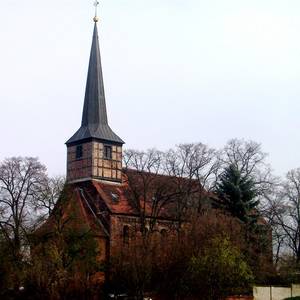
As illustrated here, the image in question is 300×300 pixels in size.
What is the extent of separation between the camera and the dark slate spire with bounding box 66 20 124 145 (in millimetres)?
67000

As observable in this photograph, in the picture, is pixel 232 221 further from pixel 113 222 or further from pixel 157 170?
pixel 113 222

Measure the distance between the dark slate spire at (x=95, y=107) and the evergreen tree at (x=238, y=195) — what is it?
14910mm

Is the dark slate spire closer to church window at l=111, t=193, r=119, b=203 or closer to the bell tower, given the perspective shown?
the bell tower

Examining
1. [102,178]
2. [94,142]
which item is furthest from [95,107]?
[102,178]

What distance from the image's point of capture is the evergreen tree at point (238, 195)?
5494 cm

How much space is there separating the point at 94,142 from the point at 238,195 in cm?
1621

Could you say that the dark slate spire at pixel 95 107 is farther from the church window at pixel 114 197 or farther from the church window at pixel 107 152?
the church window at pixel 114 197

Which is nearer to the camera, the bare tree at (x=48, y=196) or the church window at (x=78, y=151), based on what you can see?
the bare tree at (x=48, y=196)

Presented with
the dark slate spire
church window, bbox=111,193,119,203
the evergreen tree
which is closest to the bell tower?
the dark slate spire

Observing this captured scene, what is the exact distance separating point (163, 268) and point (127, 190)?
19413mm

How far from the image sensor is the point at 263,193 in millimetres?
60938

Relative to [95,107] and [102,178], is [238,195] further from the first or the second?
[95,107]

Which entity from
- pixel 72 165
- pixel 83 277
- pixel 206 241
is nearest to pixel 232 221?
pixel 206 241

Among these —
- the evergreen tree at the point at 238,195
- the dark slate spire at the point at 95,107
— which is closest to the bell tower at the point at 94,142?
the dark slate spire at the point at 95,107
